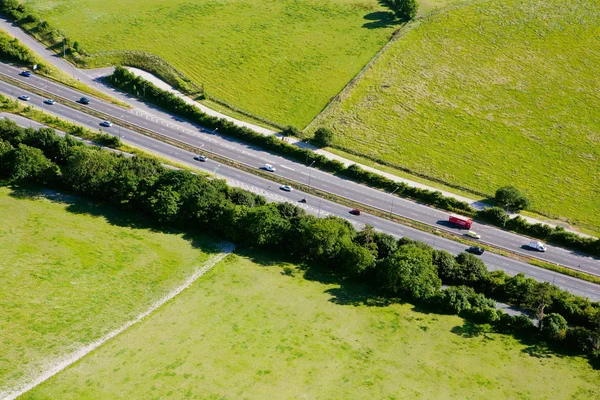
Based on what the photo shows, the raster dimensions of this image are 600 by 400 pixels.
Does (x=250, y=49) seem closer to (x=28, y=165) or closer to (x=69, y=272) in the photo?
(x=28, y=165)

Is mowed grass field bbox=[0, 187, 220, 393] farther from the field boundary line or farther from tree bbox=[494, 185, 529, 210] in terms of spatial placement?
tree bbox=[494, 185, 529, 210]

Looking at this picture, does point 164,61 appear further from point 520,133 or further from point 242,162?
point 520,133

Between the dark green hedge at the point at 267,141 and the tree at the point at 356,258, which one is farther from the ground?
the dark green hedge at the point at 267,141

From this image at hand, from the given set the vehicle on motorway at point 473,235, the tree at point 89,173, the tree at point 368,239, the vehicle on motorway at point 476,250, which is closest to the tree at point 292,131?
the tree at point 368,239

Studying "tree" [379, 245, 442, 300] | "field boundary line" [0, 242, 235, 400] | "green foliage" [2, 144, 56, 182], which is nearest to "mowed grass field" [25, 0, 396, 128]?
"green foliage" [2, 144, 56, 182]

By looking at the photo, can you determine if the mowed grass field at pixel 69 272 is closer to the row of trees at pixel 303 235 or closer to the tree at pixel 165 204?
the tree at pixel 165 204

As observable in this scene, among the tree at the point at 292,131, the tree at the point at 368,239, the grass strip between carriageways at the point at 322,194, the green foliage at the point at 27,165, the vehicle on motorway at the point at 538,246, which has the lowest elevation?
the green foliage at the point at 27,165
